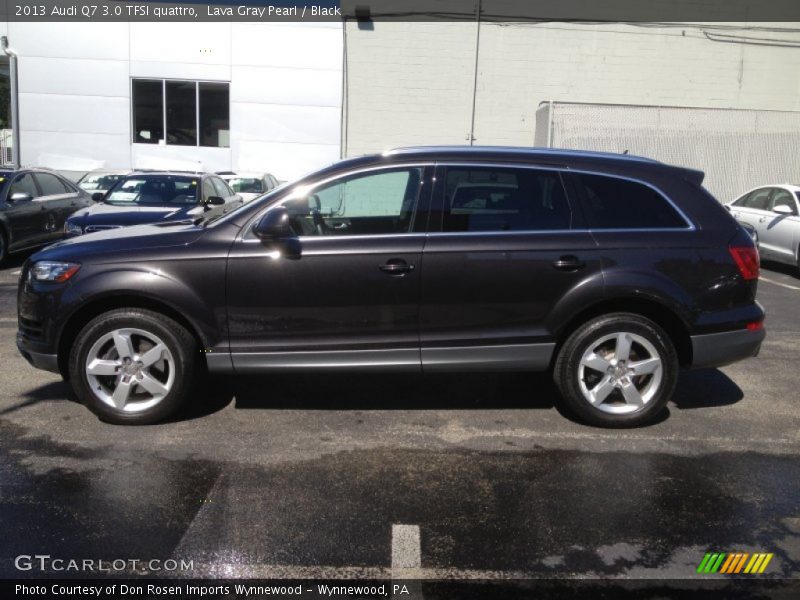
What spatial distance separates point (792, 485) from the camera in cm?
406

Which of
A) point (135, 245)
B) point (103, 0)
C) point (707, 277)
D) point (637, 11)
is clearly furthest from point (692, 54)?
point (135, 245)

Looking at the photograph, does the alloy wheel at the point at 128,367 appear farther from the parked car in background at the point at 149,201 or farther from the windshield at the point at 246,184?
the windshield at the point at 246,184

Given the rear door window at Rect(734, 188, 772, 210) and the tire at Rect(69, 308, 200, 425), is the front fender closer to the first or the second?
the tire at Rect(69, 308, 200, 425)

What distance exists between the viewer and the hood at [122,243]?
15.3 feet

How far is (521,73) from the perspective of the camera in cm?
1977

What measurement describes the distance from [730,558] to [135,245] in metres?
3.82

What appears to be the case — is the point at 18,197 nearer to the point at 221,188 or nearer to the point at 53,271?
the point at 221,188

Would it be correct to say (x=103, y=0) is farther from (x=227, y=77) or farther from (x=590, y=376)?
(x=590, y=376)

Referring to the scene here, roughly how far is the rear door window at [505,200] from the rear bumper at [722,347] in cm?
118

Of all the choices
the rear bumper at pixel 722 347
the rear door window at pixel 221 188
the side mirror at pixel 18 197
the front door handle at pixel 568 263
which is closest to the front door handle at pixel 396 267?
the front door handle at pixel 568 263

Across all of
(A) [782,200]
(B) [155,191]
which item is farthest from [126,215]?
(A) [782,200]

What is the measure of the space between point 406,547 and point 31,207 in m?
10.6

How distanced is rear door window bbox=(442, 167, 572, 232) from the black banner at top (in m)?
15.9

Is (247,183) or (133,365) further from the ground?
(247,183)
